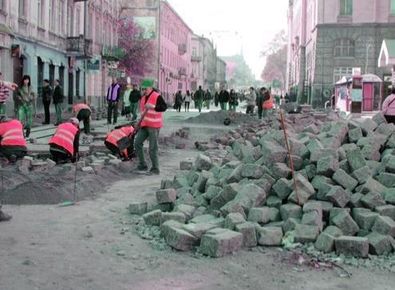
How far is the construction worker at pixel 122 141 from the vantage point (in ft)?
39.3

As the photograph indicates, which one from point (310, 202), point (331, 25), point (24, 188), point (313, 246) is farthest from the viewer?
point (331, 25)

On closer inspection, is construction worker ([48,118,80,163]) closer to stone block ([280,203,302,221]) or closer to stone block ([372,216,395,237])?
stone block ([280,203,302,221])

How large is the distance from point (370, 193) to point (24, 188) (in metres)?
4.62

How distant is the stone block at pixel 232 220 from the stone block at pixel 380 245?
1.27 m

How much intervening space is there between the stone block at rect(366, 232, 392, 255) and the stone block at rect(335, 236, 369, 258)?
90mm

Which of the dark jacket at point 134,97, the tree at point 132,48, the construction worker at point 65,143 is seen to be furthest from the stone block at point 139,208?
the tree at point 132,48

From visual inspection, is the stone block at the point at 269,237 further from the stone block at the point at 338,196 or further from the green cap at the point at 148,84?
the green cap at the point at 148,84

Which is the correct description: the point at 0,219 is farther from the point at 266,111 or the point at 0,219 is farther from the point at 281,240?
the point at 266,111

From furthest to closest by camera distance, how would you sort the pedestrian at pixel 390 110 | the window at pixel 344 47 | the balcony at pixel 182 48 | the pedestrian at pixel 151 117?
the balcony at pixel 182 48 < the window at pixel 344 47 < the pedestrian at pixel 390 110 < the pedestrian at pixel 151 117

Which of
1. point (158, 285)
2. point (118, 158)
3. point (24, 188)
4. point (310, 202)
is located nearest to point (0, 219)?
point (24, 188)

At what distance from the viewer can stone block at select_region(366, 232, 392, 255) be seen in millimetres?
5867

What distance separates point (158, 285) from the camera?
4.95m

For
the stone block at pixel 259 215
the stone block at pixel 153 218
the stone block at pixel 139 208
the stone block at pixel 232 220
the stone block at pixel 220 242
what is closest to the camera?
the stone block at pixel 220 242

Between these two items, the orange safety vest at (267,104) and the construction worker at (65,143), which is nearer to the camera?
the construction worker at (65,143)
